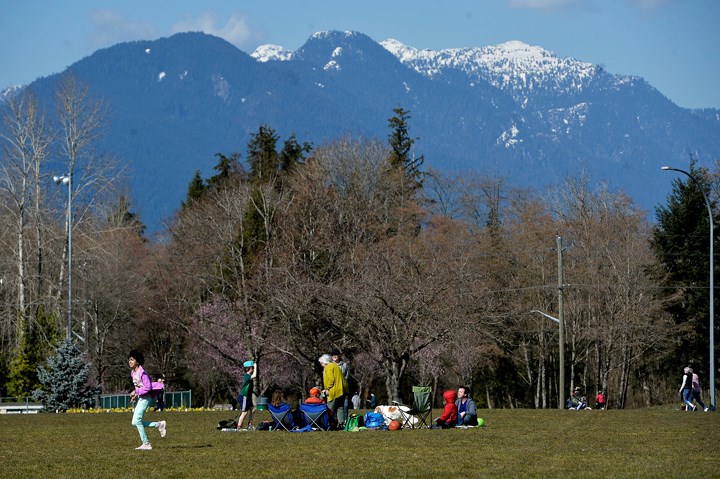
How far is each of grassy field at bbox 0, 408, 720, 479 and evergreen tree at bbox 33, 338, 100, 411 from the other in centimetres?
1910

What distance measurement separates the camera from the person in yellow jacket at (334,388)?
26297mm

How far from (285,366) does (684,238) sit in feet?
77.0

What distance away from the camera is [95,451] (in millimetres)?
20078

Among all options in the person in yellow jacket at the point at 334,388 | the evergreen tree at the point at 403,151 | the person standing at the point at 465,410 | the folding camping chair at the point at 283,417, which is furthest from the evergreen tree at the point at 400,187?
the folding camping chair at the point at 283,417

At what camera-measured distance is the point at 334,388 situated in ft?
86.6

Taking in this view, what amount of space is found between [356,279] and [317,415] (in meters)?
27.7

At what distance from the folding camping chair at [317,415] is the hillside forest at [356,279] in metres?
15.3

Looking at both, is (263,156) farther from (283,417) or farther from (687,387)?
(283,417)

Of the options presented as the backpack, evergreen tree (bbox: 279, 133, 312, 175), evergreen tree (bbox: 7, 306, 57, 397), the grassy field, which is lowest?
the grassy field

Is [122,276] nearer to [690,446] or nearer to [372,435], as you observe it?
[372,435]

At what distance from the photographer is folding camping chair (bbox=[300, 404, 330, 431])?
26.1 metres

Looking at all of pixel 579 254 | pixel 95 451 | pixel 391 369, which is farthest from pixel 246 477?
pixel 579 254

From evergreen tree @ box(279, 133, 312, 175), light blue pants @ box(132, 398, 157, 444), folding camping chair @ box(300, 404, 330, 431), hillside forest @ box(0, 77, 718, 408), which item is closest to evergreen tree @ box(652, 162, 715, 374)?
hillside forest @ box(0, 77, 718, 408)

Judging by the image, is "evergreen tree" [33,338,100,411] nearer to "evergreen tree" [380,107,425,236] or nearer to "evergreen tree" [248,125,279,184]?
"evergreen tree" [380,107,425,236]
